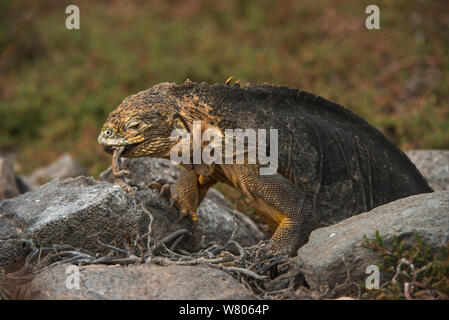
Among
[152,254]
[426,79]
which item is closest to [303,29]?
[426,79]

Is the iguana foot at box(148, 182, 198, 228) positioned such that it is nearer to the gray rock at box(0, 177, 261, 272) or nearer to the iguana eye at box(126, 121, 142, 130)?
the gray rock at box(0, 177, 261, 272)

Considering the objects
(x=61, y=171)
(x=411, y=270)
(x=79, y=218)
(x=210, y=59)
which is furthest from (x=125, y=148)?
(x=210, y=59)

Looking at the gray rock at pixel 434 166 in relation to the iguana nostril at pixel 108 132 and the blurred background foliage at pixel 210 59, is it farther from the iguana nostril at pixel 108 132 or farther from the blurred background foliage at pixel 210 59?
the iguana nostril at pixel 108 132

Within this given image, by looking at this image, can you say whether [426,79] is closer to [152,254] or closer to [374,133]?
[374,133]

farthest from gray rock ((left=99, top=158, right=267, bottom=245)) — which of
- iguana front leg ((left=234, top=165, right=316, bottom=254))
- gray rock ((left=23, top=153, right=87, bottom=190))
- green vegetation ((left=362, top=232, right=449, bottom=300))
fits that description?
gray rock ((left=23, top=153, right=87, bottom=190))

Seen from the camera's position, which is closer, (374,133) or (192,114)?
(192,114)
